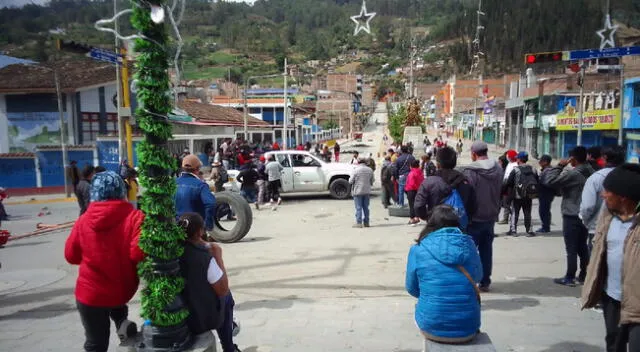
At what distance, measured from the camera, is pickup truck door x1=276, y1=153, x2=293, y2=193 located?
16.2 meters

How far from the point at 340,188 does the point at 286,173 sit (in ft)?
6.18

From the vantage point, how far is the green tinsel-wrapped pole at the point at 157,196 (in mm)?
2793

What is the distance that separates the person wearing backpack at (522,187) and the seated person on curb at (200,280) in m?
7.24

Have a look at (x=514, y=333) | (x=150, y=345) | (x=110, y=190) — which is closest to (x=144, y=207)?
(x=110, y=190)

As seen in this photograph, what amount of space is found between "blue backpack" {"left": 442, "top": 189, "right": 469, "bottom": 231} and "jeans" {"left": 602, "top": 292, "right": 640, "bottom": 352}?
7.06ft

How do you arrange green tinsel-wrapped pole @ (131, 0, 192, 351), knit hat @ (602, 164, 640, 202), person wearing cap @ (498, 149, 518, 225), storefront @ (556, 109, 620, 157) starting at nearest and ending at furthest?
green tinsel-wrapped pole @ (131, 0, 192, 351) < knit hat @ (602, 164, 640, 202) < person wearing cap @ (498, 149, 518, 225) < storefront @ (556, 109, 620, 157)

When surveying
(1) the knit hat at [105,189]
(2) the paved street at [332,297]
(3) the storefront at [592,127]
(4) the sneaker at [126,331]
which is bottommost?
(2) the paved street at [332,297]

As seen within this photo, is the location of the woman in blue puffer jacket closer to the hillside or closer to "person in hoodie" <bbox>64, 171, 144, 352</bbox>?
"person in hoodie" <bbox>64, 171, 144, 352</bbox>

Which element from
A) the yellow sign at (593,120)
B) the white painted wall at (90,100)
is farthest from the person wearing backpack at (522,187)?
the white painted wall at (90,100)

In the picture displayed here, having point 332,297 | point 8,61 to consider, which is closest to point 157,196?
point 332,297

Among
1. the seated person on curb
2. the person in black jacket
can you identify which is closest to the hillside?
the person in black jacket

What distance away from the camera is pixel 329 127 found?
90.9 meters

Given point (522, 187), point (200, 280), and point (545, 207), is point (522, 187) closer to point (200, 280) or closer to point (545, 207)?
point (545, 207)

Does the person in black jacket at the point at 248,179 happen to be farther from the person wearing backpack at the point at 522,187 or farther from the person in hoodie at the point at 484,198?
the person in hoodie at the point at 484,198
